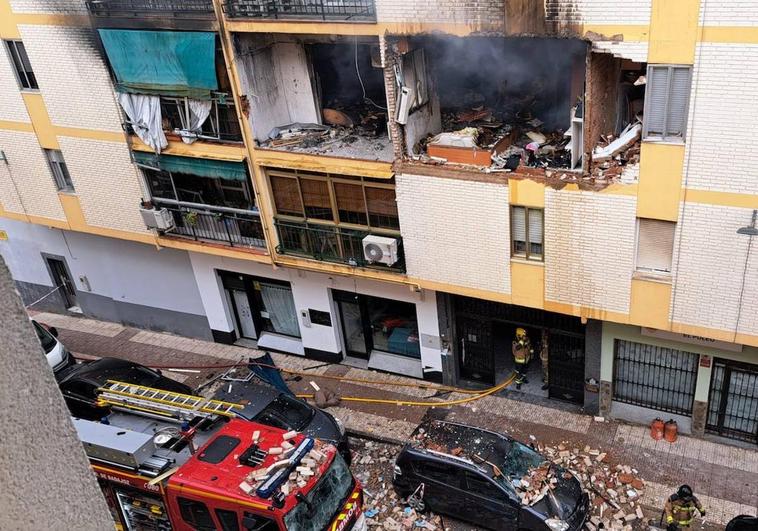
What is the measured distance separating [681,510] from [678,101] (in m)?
7.44

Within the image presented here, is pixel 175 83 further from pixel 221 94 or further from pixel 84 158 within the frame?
pixel 84 158

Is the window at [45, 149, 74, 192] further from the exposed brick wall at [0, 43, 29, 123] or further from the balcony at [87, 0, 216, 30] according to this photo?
the balcony at [87, 0, 216, 30]

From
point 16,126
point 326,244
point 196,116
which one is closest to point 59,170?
point 16,126

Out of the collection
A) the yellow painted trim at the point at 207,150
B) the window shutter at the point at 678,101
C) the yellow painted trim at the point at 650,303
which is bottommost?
the yellow painted trim at the point at 650,303

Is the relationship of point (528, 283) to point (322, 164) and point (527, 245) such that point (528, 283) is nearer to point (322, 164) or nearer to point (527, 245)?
point (527, 245)

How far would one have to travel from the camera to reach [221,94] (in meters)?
16.9

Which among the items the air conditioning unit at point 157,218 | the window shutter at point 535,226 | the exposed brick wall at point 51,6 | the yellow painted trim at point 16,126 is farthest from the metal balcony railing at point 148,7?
the window shutter at point 535,226

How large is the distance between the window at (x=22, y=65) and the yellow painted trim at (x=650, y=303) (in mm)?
16428

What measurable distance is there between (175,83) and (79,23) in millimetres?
3058

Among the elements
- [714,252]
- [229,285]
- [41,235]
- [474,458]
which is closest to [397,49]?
[714,252]

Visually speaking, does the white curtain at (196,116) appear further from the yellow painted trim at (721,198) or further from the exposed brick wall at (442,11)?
the yellow painted trim at (721,198)

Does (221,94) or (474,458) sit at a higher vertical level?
(221,94)

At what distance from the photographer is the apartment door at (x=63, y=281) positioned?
2412 cm

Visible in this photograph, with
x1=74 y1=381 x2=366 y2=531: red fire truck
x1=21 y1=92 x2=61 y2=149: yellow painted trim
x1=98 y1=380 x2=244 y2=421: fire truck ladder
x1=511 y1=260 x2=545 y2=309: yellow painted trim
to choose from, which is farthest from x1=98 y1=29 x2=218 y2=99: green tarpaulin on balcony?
x1=511 y1=260 x2=545 y2=309: yellow painted trim
